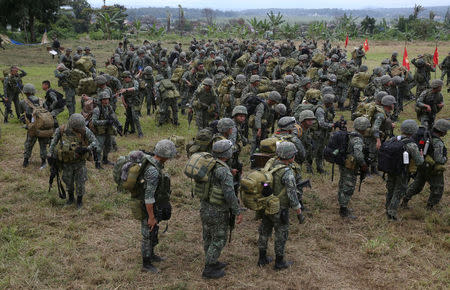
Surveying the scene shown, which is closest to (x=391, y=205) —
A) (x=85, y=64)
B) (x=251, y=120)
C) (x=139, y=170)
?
(x=251, y=120)

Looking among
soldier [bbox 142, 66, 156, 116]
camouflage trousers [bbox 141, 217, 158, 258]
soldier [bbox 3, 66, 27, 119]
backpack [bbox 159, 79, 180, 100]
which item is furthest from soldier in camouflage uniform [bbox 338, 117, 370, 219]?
soldier [bbox 3, 66, 27, 119]

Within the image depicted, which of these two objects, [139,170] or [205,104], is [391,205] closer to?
[139,170]

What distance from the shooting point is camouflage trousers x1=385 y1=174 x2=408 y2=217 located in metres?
7.09

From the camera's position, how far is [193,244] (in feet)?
21.9

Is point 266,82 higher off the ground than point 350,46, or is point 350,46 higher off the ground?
point 350,46

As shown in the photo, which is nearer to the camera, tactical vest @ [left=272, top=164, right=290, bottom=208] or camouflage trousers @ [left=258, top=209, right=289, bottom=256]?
tactical vest @ [left=272, top=164, right=290, bottom=208]

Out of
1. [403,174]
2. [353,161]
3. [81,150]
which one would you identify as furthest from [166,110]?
A: [403,174]

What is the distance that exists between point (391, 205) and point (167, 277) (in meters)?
4.42

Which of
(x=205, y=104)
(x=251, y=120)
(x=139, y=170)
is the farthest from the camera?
(x=205, y=104)

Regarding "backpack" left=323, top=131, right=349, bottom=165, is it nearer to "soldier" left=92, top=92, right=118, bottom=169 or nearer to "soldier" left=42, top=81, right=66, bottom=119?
"soldier" left=92, top=92, right=118, bottom=169

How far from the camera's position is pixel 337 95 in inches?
614

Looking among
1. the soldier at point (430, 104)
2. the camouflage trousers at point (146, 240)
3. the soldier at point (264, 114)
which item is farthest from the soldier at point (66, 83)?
the soldier at point (430, 104)

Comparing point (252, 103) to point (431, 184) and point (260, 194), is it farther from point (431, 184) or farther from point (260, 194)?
point (260, 194)

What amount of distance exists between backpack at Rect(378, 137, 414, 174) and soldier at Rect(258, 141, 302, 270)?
2.27 metres
